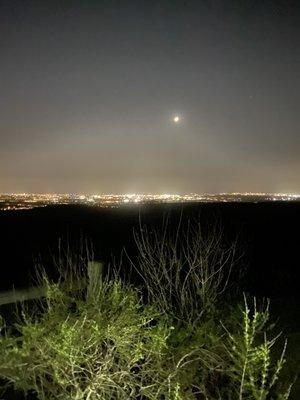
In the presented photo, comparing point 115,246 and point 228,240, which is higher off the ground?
point 228,240

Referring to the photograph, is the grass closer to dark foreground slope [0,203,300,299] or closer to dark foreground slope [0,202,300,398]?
dark foreground slope [0,202,300,398]

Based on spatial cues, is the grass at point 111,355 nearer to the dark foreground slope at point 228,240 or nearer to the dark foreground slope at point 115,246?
the dark foreground slope at point 228,240

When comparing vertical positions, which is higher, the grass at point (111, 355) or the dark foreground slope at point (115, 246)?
the grass at point (111, 355)

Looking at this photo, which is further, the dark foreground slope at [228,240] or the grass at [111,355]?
the dark foreground slope at [228,240]

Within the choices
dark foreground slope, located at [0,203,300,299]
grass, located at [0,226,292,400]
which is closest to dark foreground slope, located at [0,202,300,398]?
dark foreground slope, located at [0,203,300,299]

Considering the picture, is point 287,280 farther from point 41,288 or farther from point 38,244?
point 38,244

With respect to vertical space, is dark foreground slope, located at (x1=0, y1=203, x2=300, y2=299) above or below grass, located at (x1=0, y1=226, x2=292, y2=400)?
below

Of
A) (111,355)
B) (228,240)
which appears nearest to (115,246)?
(228,240)

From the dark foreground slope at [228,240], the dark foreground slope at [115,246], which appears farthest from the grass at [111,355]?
the dark foreground slope at [115,246]

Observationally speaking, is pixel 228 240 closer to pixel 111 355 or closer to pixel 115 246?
pixel 115 246

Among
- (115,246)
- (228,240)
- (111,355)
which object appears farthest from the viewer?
(228,240)

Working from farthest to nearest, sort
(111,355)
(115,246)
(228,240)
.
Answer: (228,240) → (115,246) → (111,355)
